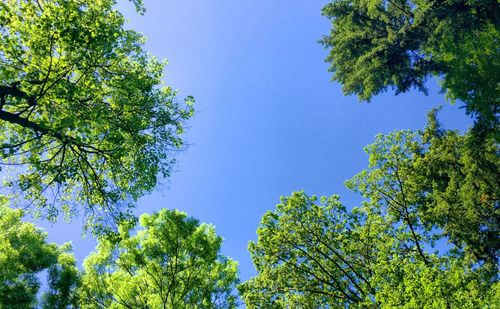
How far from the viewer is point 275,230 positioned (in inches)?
698

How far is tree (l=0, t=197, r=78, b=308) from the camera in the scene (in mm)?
15492

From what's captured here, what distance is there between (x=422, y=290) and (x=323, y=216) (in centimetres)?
720

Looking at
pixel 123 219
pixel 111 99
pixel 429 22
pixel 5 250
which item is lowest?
pixel 123 219

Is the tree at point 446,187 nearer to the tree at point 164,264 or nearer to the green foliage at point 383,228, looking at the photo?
the green foliage at point 383,228

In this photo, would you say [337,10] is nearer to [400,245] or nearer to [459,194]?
[459,194]

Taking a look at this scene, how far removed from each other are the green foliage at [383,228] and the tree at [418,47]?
3185mm

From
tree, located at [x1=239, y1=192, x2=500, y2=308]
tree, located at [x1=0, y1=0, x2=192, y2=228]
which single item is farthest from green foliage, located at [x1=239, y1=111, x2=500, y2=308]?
tree, located at [x1=0, y1=0, x2=192, y2=228]

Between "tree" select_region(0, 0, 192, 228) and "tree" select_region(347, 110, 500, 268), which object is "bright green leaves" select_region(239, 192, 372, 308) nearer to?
"tree" select_region(347, 110, 500, 268)

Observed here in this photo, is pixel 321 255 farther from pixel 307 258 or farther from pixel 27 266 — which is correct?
pixel 27 266

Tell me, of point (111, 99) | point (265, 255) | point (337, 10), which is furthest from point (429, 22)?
point (111, 99)

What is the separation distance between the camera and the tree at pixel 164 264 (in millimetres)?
14203

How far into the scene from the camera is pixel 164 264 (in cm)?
1430

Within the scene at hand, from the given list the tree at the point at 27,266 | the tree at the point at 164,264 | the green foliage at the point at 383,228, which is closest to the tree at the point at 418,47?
the green foliage at the point at 383,228

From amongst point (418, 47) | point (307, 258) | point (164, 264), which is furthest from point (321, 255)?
point (418, 47)
